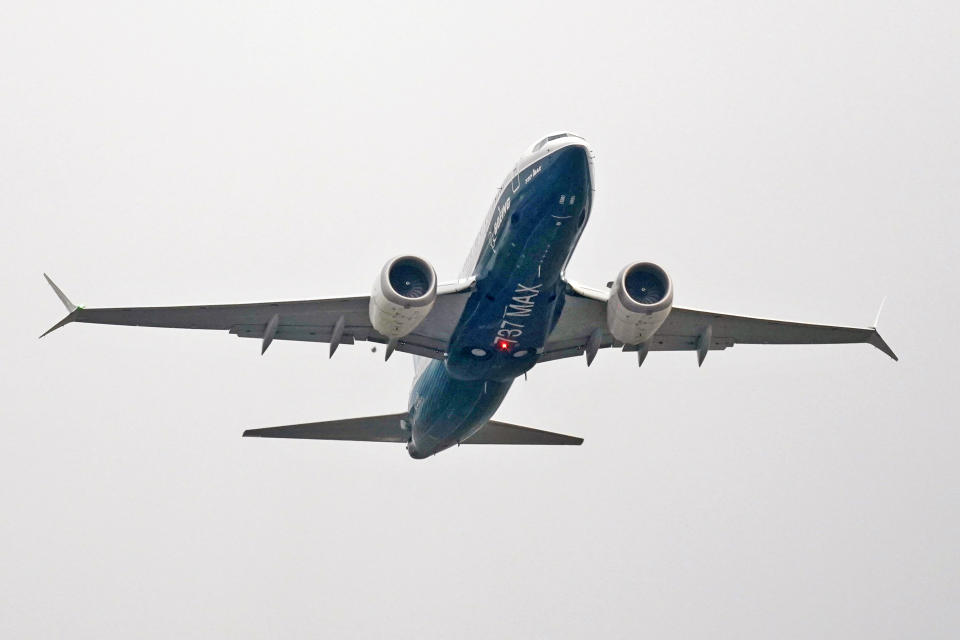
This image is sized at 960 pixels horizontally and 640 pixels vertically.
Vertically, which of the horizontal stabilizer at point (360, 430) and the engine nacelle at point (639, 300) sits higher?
the engine nacelle at point (639, 300)

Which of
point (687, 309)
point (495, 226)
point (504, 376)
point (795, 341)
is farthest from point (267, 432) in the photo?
point (795, 341)

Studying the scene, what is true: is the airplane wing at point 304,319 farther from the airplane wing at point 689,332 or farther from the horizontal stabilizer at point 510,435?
the horizontal stabilizer at point 510,435

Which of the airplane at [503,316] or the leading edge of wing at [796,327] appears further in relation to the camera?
the leading edge of wing at [796,327]

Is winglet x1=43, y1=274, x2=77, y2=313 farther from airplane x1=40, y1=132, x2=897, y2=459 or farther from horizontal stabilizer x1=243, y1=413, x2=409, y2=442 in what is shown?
horizontal stabilizer x1=243, y1=413, x2=409, y2=442

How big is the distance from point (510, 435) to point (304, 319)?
29.6 feet

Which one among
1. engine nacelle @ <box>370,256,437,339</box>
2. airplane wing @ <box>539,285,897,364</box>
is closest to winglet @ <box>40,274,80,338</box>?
engine nacelle @ <box>370,256,437,339</box>

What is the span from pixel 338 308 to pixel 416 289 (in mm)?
2743

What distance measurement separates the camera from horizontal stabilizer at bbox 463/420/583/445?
36750mm

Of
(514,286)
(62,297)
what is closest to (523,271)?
(514,286)

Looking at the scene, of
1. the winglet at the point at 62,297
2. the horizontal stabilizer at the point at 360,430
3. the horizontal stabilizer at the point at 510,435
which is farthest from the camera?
the horizontal stabilizer at the point at 510,435

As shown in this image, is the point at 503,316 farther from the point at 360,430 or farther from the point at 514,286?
the point at 360,430

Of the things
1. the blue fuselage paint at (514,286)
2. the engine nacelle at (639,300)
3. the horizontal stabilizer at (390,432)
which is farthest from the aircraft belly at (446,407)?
the engine nacelle at (639,300)

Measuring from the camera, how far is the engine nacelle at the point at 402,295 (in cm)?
2798

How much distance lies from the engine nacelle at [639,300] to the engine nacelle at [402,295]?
13.7 ft
